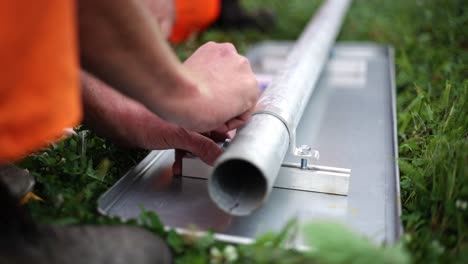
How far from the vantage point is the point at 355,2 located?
14.3ft

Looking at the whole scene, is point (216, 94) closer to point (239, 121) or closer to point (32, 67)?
point (239, 121)

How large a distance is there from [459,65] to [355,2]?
192 centimetres

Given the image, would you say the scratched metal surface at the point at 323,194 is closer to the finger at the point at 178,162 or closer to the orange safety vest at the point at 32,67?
the finger at the point at 178,162

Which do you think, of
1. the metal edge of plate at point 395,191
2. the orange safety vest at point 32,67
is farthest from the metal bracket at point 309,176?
the orange safety vest at point 32,67

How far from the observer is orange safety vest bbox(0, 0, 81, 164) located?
88cm

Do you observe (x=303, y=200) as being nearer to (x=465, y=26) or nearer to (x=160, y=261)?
(x=160, y=261)

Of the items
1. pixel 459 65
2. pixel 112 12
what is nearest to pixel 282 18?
pixel 459 65

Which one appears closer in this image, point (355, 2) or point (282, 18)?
point (282, 18)

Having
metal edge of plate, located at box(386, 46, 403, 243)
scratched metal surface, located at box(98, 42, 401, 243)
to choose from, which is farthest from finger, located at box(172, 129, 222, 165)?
metal edge of plate, located at box(386, 46, 403, 243)

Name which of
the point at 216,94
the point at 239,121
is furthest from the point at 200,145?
the point at 216,94

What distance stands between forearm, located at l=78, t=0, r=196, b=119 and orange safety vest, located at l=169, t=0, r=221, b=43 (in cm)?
208

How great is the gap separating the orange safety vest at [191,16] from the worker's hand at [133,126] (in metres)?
→ 1.64

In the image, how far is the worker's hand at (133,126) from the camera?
1.47 meters

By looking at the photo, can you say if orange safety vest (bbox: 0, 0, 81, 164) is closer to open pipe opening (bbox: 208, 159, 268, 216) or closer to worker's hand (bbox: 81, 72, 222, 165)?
open pipe opening (bbox: 208, 159, 268, 216)
